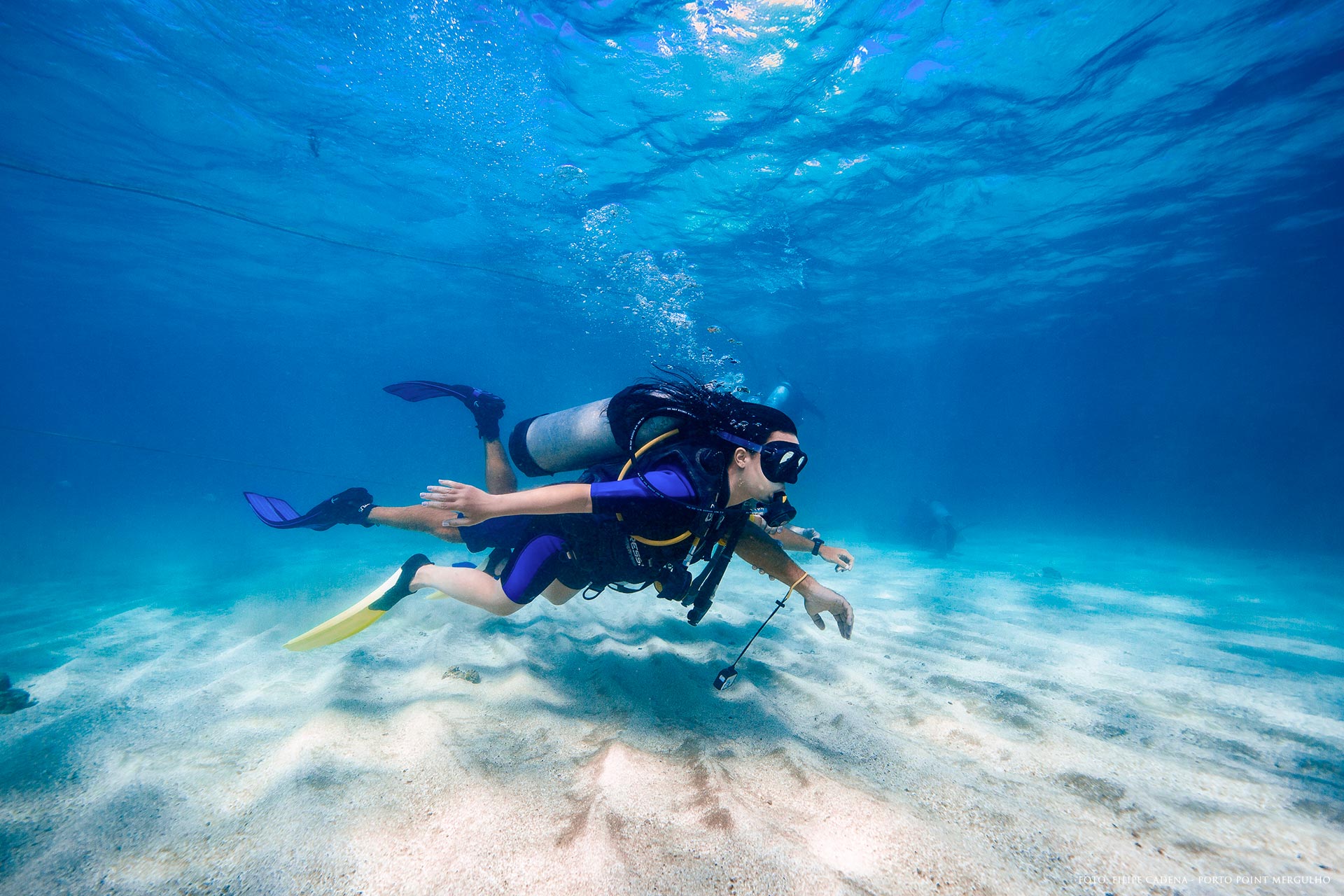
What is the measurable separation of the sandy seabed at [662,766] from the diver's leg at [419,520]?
1145 mm

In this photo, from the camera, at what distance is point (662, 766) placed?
8.56 feet

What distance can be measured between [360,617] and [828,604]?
4202 millimetres

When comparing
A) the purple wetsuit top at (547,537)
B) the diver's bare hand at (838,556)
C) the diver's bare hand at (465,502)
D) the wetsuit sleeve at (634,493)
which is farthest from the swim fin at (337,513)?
the diver's bare hand at (838,556)

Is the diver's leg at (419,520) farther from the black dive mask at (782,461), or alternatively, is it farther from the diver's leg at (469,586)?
the black dive mask at (782,461)

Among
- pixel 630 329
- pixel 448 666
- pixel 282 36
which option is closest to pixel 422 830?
pixel 448 666

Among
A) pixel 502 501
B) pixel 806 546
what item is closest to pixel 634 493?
pixel 502 501

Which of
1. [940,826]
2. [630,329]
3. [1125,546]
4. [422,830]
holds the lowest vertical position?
[1125,546]

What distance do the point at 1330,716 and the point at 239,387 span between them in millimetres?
121062

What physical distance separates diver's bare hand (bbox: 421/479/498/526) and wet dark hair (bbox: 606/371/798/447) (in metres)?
1.04

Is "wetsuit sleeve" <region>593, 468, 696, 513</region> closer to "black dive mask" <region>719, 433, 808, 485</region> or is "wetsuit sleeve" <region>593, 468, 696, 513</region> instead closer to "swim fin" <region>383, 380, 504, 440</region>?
"black dive mask" <region>719, 433, 808, 485</region>

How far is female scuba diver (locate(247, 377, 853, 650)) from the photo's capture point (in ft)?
8.70

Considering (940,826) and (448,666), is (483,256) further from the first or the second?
(940,826)

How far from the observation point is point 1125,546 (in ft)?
71.4

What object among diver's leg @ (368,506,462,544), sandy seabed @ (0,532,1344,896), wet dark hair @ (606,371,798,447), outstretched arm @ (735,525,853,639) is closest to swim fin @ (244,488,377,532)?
diver's leg @ (368,506,462,544)
